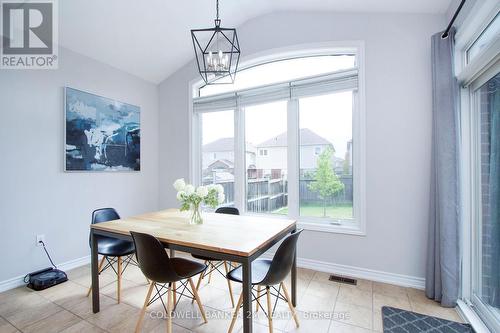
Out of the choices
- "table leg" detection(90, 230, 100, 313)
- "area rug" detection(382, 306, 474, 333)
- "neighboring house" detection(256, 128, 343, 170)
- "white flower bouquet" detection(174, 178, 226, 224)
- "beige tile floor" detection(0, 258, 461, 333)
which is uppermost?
"neighboring house" detection(256, 128, 343, 170)

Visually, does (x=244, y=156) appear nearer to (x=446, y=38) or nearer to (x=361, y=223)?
(x=361, y=223)

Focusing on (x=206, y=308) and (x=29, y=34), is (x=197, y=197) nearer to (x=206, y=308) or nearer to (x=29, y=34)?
(x=206, y=308)

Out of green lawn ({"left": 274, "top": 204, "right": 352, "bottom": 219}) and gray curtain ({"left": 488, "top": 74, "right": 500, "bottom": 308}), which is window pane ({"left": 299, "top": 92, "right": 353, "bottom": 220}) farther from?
gray curtain ({"left": 488, "top": 74, "right": 500, "bottom": 308})

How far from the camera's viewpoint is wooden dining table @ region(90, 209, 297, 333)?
1.46 meters

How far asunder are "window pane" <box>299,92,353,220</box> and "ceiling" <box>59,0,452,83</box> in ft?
3.43

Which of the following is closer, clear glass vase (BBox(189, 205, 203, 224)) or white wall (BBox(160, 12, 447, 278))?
clear glass vase (BBox(189, 205, 203, 224))

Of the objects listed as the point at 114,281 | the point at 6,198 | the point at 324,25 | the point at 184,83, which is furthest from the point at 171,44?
the point at 114,281

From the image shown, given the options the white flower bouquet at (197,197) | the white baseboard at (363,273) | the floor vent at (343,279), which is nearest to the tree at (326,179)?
the white baseboard at (363,273)

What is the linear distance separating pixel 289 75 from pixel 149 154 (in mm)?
2601

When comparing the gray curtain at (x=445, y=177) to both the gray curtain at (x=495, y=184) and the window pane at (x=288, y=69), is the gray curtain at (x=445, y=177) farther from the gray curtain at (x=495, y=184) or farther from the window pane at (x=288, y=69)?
the window pane at (x=288, y=69)

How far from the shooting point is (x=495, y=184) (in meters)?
1.87

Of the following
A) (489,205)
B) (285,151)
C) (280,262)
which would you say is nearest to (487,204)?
(489,205)

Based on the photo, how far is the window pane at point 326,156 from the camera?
9.84ft

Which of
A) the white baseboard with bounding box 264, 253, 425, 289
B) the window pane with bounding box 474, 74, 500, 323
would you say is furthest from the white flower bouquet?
the window pane with bounding box 474, 74, 500, 323
